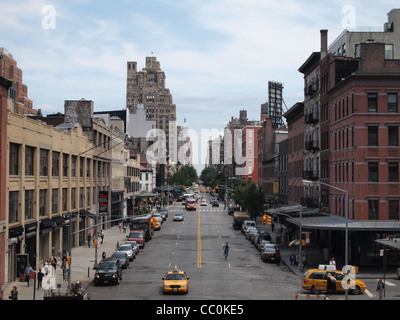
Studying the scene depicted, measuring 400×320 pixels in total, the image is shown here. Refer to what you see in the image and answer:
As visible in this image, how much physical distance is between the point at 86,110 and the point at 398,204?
41329mm

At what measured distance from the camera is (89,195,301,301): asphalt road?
33250mm

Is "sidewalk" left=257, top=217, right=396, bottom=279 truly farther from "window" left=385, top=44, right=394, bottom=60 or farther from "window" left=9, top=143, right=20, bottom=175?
"window" left=9, top=143, right=20, bottom=175

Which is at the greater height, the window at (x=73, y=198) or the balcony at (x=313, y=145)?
the balcony at (x=313, y=145)

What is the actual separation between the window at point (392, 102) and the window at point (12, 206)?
3272cm

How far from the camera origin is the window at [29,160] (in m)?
43.8

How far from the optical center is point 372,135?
47.1m

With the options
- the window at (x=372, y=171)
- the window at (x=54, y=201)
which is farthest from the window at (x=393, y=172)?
the window at (x=54, y=201)

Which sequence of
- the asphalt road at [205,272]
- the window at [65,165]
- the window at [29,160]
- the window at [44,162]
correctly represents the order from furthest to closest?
1. the window at [65,165]
2. the window at [44,162]
3. the window at [29,160]
4. the asphalt road at [205,272]

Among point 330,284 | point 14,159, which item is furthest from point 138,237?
point 330,284

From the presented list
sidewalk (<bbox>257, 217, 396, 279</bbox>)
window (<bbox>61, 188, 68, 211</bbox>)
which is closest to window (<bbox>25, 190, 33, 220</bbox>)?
window (<bbox>61, 188, 68, 211</bbox>)

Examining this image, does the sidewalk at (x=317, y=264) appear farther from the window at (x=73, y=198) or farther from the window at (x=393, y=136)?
the window at (x=73, y=198)

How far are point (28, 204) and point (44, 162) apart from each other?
245 inches

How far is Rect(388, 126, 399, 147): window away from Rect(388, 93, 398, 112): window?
5.35 ft

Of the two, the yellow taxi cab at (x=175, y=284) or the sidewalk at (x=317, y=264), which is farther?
the sidewalk at (x=317, y=264)
